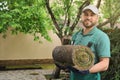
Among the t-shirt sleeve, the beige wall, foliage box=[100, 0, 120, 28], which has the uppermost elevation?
foliage box=[100, 0, 120, 28]

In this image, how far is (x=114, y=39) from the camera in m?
6.62

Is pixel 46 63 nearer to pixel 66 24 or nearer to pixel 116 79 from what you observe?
pixel 66 24

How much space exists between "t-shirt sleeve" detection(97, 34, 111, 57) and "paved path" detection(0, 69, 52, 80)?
6368mm

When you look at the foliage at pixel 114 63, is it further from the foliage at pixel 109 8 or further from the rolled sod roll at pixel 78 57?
the foliage at pixel 109 8

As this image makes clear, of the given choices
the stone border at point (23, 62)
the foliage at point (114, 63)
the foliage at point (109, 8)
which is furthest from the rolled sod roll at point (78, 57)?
the stone border at point (23, 62)

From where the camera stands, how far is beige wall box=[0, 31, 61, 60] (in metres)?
11.4

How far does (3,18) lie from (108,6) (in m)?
4.54

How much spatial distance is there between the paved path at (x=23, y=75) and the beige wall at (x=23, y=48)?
4.58 feet

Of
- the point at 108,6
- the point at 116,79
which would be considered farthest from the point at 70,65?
the point at 108,6

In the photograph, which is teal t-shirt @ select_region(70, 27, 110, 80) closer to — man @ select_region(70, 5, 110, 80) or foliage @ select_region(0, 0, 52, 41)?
man @ select_region(70, 5, 110, 80)

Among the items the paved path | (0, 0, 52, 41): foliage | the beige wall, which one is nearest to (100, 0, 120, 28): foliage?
the beige wall

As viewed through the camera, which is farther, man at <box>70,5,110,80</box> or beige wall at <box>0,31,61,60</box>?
beige wall at <box>0,31,61,60</box>

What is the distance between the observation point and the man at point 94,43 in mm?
2447

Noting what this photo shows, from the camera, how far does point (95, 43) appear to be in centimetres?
253
